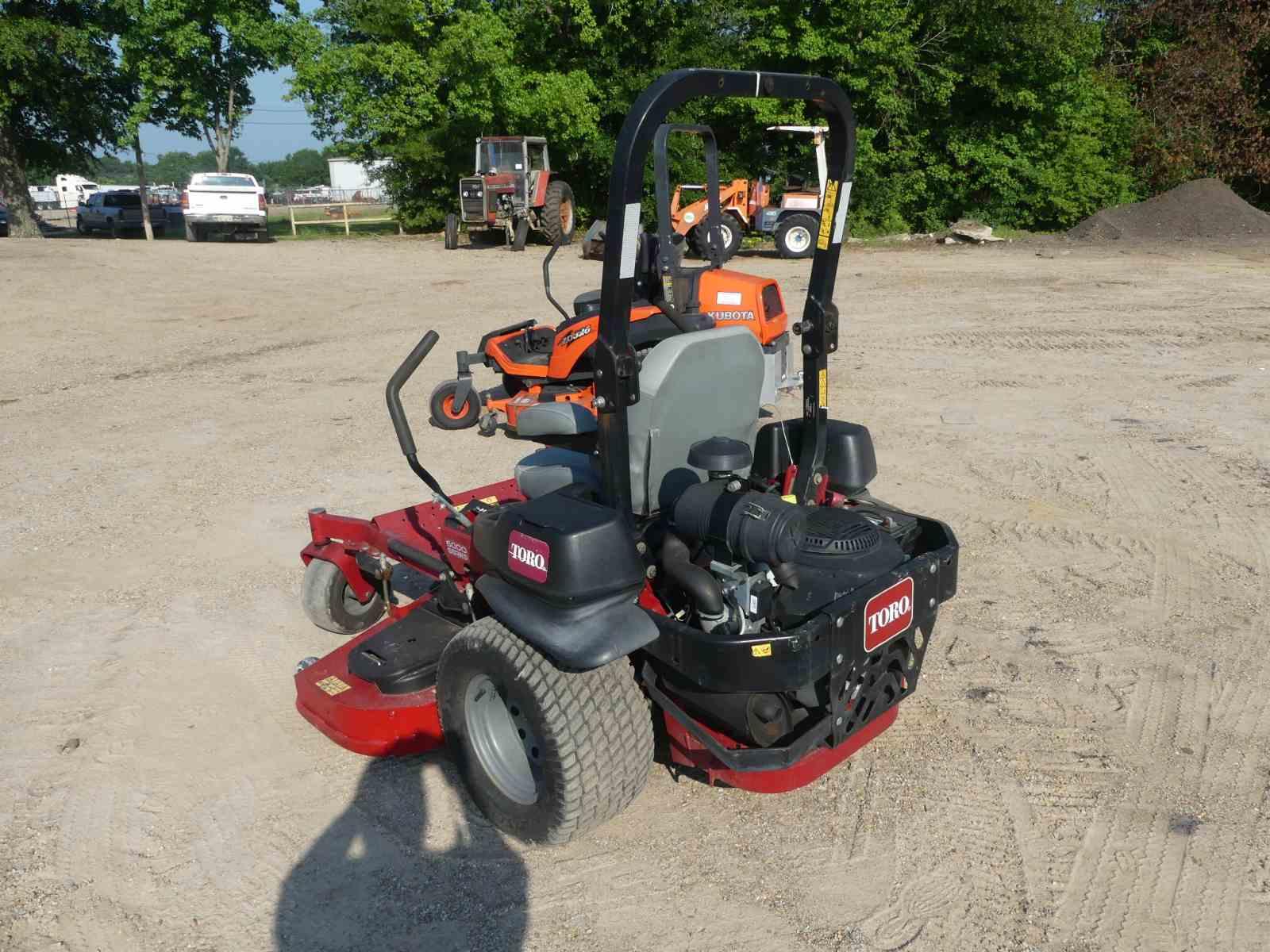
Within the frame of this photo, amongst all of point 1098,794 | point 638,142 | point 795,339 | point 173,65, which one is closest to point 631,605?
point 638,142

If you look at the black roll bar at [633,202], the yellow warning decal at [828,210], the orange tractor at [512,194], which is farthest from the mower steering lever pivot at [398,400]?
the orange tractor at [512,194]

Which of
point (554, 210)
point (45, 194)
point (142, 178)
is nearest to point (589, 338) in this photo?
point (554, 210)

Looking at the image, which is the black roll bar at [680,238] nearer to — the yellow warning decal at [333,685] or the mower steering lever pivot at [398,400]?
the mower steering lever pivot at [398,400]

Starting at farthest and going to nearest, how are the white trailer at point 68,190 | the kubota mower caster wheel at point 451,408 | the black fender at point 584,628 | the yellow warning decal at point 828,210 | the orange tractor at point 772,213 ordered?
the white trailer at point 68,190
the orange tractor at point 772,213
the kubota mower caster wheel at point 451,408
the yellow warning decal at point 828,210
the black fender at point 584,628

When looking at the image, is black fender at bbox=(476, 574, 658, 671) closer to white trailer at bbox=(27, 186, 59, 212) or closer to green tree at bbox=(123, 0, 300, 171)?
green tree at bbox=(123, 0, 300, 171)

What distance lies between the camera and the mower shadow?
9.10 feet

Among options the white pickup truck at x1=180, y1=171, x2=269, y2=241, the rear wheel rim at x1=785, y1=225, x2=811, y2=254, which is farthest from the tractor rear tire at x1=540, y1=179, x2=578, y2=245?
the white pickup truck at x1=180, y1=171, x2=269, y2=241

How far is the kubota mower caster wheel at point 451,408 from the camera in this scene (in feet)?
27.2

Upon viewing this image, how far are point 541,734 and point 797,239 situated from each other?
16439 mm

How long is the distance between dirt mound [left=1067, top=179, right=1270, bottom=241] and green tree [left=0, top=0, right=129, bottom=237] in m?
22.8

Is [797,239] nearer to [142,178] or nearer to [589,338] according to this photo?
[589,338]

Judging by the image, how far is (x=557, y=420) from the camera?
3951mm

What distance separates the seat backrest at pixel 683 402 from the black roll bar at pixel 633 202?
0.33 feet

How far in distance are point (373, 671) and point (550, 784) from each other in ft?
3.00
